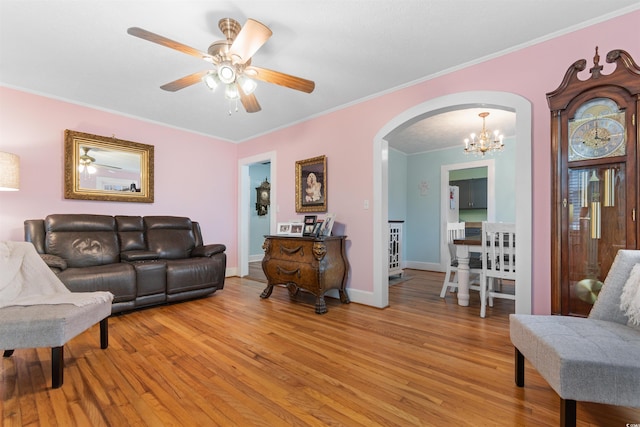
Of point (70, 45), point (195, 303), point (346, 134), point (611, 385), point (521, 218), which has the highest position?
point (70, 45)

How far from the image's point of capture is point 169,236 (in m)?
3.66

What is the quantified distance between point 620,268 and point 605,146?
780 millimetres

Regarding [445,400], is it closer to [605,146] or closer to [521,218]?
[521,218]

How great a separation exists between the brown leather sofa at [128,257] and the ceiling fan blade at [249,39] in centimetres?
239

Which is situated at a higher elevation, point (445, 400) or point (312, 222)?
point (312, 222)

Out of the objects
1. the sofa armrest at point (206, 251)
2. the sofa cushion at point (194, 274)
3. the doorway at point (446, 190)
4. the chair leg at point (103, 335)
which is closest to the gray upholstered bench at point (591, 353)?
the chair leg at point (103, 335)

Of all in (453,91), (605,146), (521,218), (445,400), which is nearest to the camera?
(445,400)

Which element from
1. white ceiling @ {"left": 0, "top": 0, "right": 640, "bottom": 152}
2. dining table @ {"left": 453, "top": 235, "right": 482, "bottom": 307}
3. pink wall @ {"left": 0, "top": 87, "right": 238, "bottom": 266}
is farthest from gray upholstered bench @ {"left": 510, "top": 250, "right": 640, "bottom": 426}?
pink wall @ {"left": 0, "top": 87, "right": 238, "bottom": 266}

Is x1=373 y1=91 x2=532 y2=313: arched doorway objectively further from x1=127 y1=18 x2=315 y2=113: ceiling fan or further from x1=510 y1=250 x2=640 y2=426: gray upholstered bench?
x1=127 y1=18 x2=315 y2=113: ceiling fan

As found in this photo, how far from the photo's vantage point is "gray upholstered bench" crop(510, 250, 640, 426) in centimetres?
106

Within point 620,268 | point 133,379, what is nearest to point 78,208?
point 133,379

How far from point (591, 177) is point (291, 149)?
125 inches

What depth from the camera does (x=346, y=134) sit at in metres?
3.35

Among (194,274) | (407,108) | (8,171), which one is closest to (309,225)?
(194,274)
